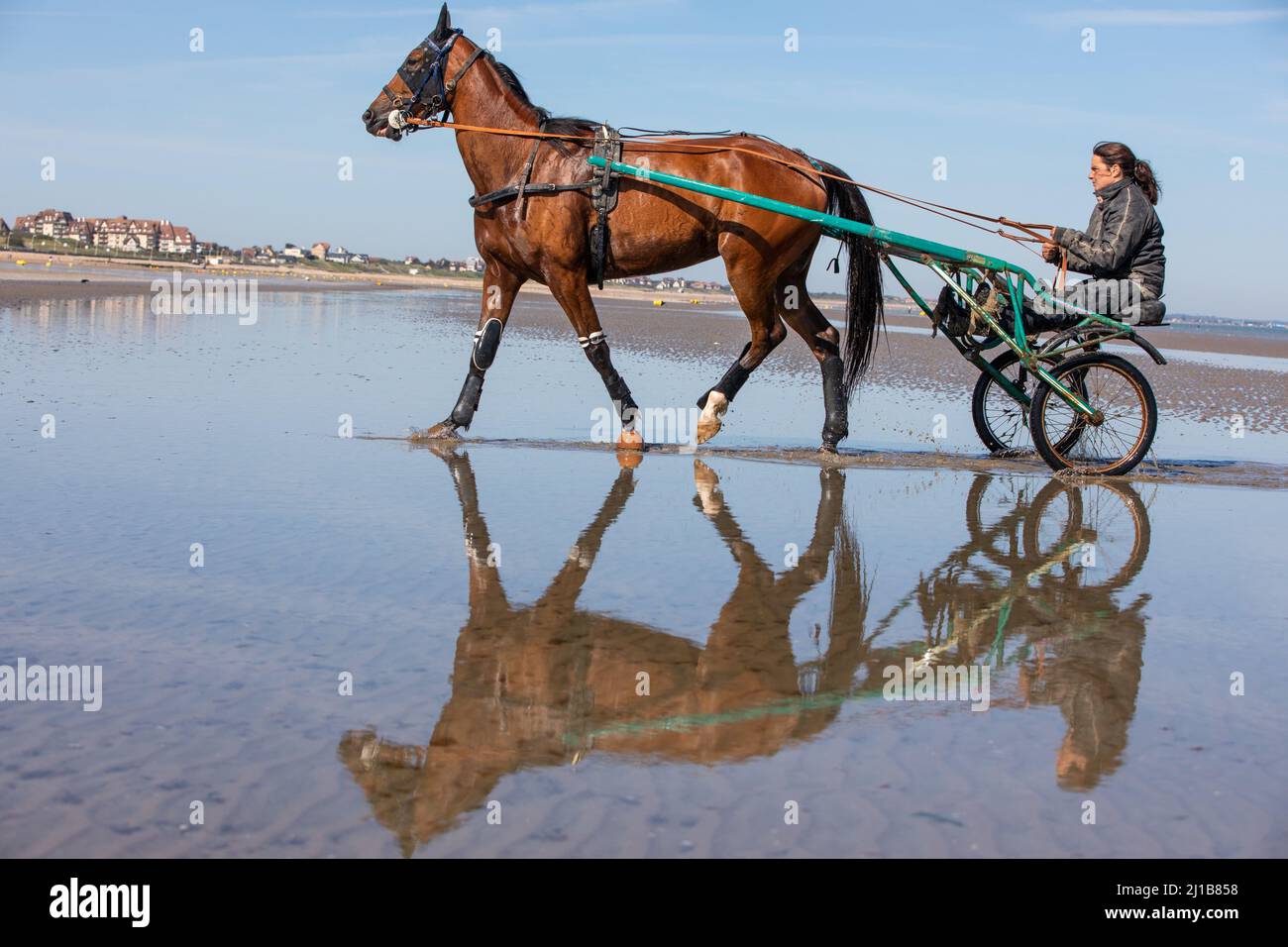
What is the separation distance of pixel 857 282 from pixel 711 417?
5.11 feet

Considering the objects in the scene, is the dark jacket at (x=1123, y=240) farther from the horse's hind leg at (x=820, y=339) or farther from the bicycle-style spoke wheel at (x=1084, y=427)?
the horse's hind leg at (x=820, y=339)

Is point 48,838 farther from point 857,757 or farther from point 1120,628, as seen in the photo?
point 1120,628

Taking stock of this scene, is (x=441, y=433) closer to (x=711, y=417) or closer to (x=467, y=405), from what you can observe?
(x=467, y=405)

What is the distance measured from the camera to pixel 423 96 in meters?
9.21

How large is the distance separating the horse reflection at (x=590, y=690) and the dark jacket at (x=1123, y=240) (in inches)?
165

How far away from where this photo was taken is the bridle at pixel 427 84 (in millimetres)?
9195

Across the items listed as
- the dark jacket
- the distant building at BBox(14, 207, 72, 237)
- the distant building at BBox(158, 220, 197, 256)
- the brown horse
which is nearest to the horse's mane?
the brown horse

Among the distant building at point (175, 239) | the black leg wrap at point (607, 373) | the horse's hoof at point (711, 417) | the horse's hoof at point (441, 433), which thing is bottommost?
the horse's hoof at point (441, 433)

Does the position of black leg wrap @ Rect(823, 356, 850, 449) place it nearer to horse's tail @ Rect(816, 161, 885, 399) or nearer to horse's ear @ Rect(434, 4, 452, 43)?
horse's tail @ Rect(816, 161, 885, 399)

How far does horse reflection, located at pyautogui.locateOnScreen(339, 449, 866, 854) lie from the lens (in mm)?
3484

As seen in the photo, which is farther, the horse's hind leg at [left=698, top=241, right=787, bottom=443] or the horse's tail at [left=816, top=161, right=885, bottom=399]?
the horse's tail at [left=816, top=161, right=885, bottom=399]

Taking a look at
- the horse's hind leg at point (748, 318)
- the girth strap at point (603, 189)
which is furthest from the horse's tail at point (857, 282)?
the girth strap at point (603, 189)

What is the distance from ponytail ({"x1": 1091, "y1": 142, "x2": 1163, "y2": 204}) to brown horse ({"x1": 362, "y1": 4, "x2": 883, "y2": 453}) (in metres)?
1.68
